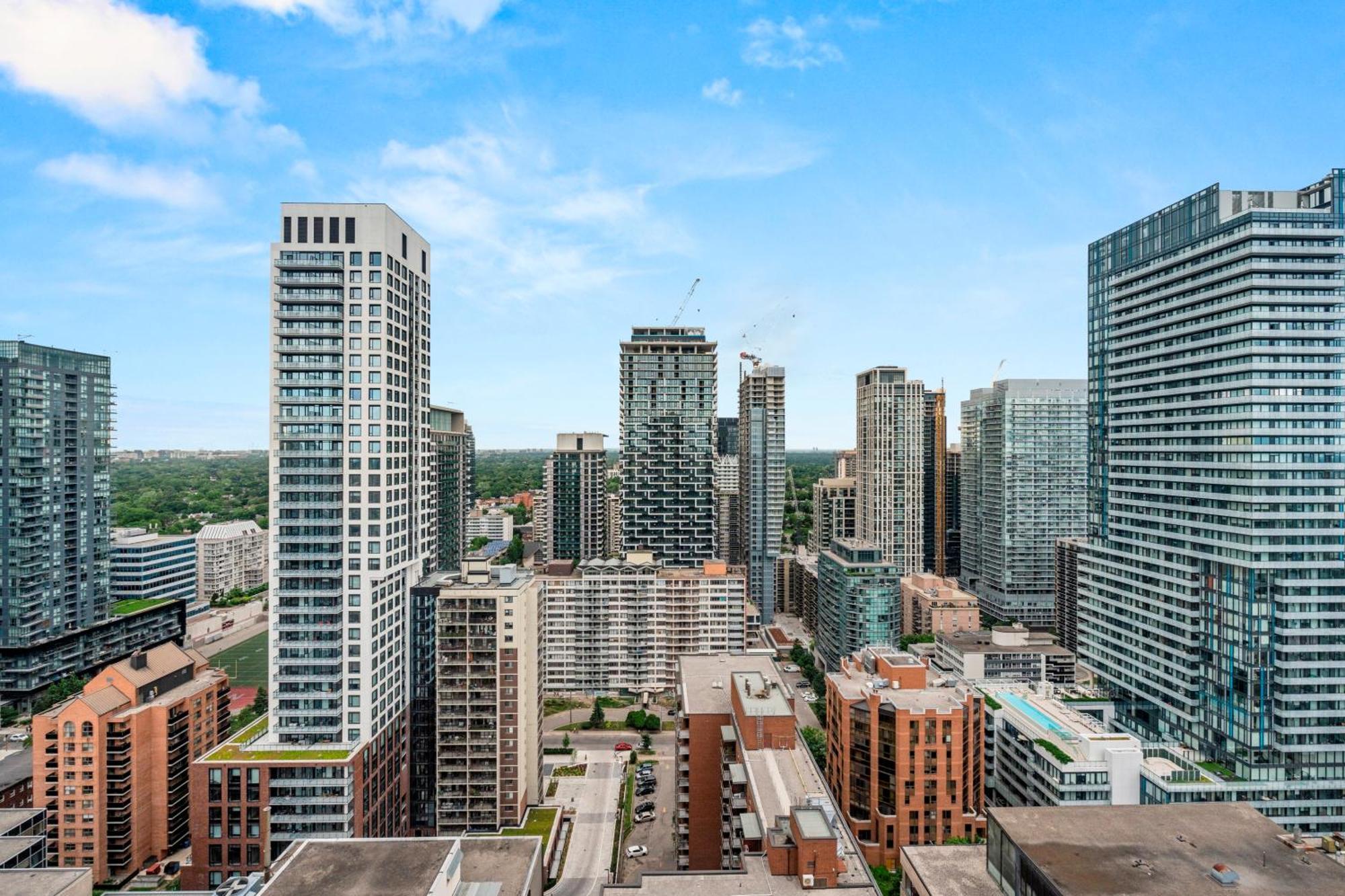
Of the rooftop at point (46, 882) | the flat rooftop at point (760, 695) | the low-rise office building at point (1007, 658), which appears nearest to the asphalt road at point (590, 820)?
the flat rooftop at point (760, 695)

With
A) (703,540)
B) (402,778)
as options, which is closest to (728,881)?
(402,778)

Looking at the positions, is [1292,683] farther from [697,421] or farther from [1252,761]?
[697,421]

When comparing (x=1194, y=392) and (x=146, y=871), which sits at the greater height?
(x=1194, y=392)

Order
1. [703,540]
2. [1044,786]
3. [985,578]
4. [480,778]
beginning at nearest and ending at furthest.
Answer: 1. [1044,786]
2. [480,778]
3. [703,540]
4. [985,578]

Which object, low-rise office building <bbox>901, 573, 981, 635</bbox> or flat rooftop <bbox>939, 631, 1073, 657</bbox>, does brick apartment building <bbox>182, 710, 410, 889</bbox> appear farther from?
low-rise office building <bbox>901, 573, 981, 635</bbox>

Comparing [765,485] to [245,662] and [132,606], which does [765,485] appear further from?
[132,606]

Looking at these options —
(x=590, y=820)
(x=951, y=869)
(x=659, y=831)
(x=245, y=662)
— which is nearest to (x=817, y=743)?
(x=659, y=831)
